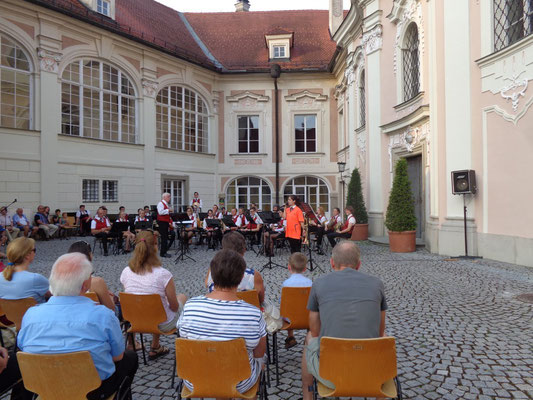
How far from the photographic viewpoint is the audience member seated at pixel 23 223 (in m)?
14.3

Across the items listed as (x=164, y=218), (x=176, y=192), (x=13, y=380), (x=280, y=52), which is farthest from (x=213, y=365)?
(x=280, y=52)

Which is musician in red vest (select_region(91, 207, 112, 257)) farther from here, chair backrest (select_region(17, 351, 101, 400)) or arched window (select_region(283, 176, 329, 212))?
arched window (select_region(283, 176, 329, 212))

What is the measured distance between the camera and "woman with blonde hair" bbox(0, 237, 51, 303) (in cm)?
362

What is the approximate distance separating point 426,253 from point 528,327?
6385 millimetres

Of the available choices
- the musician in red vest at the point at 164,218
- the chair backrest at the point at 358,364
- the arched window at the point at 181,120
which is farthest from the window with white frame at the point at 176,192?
the chair backrest at the point at 358,364

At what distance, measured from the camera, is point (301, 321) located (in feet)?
12.9

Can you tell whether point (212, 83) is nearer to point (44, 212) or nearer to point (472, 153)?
point (44, 212)

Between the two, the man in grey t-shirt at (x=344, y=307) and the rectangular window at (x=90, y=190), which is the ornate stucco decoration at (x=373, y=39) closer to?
the rectangular window at (x=90, y=190)

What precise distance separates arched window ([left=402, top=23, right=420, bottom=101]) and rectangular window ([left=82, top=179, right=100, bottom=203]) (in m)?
12.7

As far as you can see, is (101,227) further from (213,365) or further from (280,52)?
(280,52)

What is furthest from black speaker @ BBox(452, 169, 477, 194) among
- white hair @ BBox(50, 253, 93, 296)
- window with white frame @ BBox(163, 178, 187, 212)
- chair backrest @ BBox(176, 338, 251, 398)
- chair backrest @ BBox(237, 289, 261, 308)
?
window with white frame @ BBox(163, 178, 187, 212)

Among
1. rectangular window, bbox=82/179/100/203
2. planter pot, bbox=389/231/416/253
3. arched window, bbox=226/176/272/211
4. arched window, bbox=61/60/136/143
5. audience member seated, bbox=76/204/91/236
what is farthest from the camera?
arched window, bbox=226/176/272/211

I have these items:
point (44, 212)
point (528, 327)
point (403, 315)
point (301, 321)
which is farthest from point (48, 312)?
point (44, 212)

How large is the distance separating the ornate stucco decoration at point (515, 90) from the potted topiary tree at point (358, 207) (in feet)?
23.1
